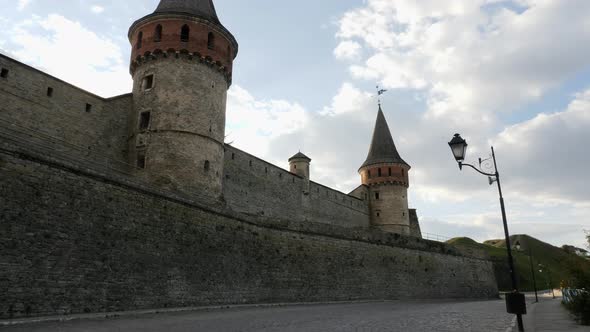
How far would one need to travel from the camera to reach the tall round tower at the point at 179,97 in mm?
18859

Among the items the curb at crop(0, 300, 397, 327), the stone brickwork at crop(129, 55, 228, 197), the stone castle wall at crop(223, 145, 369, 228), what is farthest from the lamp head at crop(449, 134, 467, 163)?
the stone castle wall at crop(223, 145, 369, 228)

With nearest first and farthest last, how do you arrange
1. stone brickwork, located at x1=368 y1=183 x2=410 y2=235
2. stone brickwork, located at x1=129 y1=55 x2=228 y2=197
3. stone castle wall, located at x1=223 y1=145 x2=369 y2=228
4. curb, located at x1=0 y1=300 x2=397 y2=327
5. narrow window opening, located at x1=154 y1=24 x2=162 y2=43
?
curb, located at x1=0 y1=300 x2=397 y2=327 < stone brickwork, located at x1=129 y1=55 x2=228 y2=197 < narrow window opening, located at x1=154 y1=24 x2=162 y2=43 < stone castle wall, located at x1=223 y1=145 x2=369 y2=228 < stone brickwork, located at x1=368 y1=183 x2=410 y2=235

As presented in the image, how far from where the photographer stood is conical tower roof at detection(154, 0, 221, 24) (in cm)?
2081

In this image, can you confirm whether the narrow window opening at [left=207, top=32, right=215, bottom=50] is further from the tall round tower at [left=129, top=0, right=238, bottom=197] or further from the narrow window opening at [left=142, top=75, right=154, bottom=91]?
the narrow window opening at [left=142, top=75, right=154, bottom=91]

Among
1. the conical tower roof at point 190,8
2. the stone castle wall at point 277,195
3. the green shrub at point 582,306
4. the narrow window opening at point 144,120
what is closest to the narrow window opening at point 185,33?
the conical tower roof at point 190,8

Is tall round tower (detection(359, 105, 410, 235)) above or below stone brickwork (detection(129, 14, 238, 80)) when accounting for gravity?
below

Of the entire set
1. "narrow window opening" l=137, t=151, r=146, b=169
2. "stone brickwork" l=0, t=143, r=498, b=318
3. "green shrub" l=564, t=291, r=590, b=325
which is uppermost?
"narrow window opening" l=137, t=151, r=146, b=169

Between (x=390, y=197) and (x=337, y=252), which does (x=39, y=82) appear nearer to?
(x=337, y=252)

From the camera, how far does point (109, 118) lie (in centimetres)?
1942

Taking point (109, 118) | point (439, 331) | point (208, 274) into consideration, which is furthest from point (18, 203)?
point (439, 331)

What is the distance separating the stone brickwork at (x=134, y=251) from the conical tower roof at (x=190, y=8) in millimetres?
9922

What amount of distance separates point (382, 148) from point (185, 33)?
26965 millimetres

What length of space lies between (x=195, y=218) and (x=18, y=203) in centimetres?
654

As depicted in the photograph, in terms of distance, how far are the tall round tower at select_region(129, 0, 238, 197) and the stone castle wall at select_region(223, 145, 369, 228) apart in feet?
15.2
